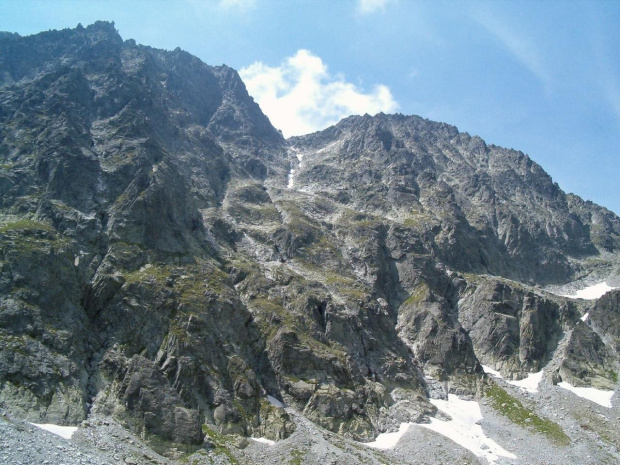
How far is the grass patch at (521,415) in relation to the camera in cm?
8254

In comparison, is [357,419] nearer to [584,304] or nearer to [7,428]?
[7,428]

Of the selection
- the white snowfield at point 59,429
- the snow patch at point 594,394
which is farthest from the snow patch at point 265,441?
the snow patch at point 594,394

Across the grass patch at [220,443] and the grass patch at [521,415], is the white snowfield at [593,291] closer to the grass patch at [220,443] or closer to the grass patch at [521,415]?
the grass patch at [521,415]

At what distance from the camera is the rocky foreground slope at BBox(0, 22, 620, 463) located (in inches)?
2562

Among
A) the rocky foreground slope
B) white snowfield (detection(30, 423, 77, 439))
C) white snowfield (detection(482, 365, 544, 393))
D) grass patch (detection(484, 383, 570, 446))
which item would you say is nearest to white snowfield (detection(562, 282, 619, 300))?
the rocky foreground slope

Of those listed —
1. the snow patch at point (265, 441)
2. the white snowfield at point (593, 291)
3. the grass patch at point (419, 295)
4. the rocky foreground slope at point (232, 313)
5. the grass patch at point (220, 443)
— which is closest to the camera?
the grass patch at point (220, 443)

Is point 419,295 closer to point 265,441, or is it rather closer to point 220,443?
point 265,441

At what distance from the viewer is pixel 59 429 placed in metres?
53.0

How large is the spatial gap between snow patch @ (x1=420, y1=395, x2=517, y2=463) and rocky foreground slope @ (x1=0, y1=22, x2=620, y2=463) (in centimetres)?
297

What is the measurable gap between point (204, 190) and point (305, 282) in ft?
222

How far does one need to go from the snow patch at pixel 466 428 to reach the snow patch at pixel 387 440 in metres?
5.05

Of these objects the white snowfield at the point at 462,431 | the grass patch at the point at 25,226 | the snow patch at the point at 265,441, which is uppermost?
the grass patch at the point at 25,226

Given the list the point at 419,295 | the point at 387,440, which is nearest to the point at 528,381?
the point at 419,295

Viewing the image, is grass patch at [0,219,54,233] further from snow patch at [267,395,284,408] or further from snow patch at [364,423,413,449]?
snow patch at [364,423,413,449]
